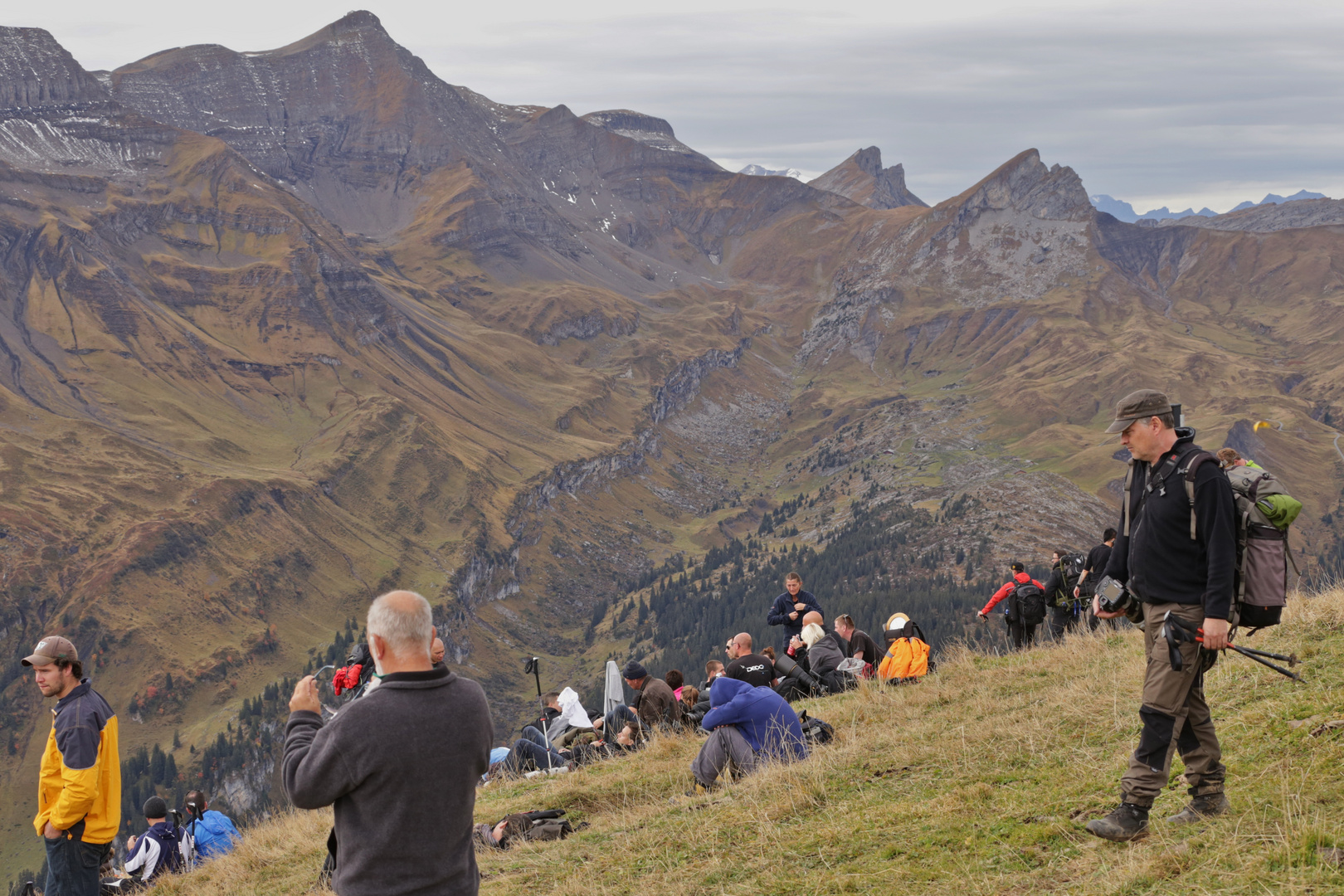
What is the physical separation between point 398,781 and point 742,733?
6354mm

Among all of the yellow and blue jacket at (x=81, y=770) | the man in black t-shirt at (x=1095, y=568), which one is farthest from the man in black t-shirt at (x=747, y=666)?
the yellow and blue jacket at (x=81, y=770)

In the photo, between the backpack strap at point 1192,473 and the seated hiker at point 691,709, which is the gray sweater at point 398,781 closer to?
the backpack strap at point 1192,473

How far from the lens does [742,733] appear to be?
10469mm

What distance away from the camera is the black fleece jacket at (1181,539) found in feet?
20.6

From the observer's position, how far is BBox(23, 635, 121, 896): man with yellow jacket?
26.6 feet

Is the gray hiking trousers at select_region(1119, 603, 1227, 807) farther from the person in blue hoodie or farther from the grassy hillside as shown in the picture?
the person in blue hoodie

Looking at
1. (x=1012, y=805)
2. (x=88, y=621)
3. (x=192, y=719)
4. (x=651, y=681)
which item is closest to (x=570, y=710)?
(x=651, y=681)

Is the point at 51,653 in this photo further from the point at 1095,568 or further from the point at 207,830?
the point at 1095,568

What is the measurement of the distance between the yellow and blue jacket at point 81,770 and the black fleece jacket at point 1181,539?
8.56 meters

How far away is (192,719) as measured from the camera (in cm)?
14275

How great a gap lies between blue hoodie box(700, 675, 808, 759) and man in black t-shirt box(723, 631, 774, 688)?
277 centimetres

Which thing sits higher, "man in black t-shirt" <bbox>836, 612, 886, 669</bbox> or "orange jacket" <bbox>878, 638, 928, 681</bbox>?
"orange jacket" <bbox>878, 638, 928, 681</bbox>

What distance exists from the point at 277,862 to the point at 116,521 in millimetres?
178155

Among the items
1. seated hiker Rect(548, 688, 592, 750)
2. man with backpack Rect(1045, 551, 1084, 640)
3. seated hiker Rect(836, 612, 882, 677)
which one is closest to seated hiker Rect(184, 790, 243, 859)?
seated hiker Rect(548, 688, 592, 750)
